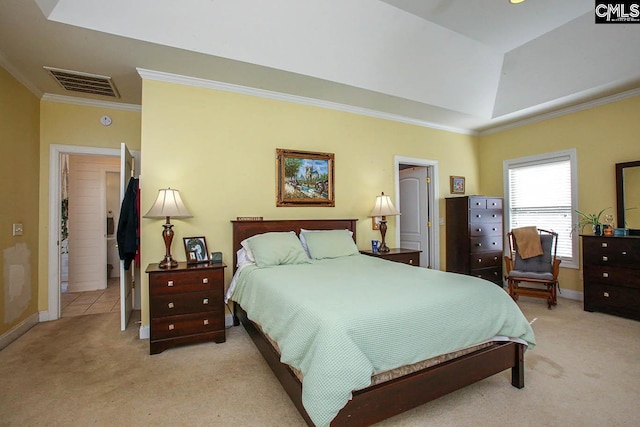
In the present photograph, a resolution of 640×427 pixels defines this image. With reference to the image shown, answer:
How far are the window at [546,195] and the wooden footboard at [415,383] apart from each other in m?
3.26

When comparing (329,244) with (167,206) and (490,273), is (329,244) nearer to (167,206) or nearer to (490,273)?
(167,206)

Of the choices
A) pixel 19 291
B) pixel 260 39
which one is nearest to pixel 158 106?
pixel 260 39

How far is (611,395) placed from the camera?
1.96 meters

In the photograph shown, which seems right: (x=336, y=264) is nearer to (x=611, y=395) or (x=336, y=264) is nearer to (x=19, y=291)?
(x=611, y=395)

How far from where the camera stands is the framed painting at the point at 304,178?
145 inches

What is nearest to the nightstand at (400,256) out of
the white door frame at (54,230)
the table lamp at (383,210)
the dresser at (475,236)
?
the table lamp at (383,210)

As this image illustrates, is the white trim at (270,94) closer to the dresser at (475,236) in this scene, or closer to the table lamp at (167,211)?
the table lamp at (167,211)

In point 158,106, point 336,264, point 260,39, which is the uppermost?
point 260,39

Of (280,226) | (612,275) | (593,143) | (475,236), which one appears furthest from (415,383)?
(593,143)

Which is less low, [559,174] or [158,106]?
[158,106]

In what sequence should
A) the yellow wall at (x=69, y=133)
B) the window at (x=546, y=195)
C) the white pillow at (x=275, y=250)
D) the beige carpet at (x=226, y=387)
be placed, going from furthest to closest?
the window at (x=546, y=195)
the yellow wall at (x=69, y=133)
the white pillow at (x=275, y=250)
the beige carpet at (x=226, y=387)

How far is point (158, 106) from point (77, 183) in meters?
3.07

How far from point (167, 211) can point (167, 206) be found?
0.05m

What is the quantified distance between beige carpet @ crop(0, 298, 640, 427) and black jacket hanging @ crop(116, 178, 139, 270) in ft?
2.85
